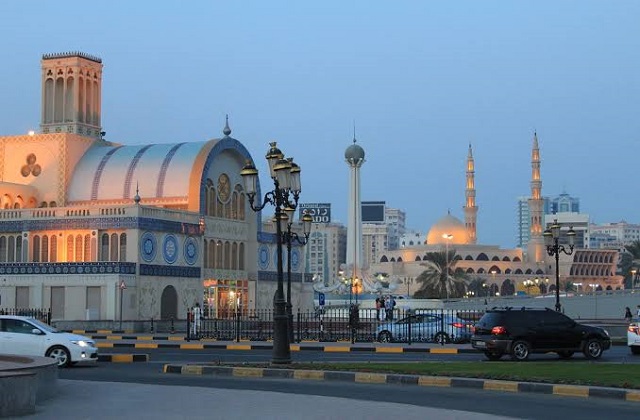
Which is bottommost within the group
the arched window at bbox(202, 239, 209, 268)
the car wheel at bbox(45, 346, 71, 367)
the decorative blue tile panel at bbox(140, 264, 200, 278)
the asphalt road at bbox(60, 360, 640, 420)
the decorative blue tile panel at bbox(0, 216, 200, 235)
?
the asphalt road at bbox(60, 360, 640, 420)

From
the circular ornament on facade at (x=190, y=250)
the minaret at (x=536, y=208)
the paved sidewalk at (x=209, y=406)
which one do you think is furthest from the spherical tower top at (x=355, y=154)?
the paved sidewalk at (x=209, y=406)

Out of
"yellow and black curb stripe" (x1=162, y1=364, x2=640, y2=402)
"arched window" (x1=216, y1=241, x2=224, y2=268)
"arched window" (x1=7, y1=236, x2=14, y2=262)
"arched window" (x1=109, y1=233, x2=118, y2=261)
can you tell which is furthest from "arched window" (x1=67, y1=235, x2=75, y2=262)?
"yellow and black curb stripe" (x1=162, y1=364, x2=640, y2=402)

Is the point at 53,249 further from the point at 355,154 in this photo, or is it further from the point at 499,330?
the point at 355,154

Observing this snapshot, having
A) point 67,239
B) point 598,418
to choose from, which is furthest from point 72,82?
point 598,418

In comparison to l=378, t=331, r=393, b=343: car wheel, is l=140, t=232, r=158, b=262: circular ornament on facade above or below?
above

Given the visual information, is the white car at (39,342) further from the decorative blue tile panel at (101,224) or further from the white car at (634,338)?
the decorative blue tile panel at (101,224)

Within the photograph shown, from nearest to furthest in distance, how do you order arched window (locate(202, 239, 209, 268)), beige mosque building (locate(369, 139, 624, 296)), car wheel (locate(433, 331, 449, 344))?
car wheel (locate(433, 331, 449, 344)) → arched window (locate(202, 239, 209, 268)) → beige mosque building (locate(369, 139, 624, 296))

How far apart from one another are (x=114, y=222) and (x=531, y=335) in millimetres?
33331

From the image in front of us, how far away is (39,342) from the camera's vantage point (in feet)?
80.4

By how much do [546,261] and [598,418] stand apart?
6185 inches

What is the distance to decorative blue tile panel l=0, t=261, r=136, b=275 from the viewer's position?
56.6 m

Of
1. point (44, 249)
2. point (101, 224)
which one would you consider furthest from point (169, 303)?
point (44, 249)

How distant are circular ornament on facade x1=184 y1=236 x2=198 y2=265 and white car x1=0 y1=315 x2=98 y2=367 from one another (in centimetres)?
3674

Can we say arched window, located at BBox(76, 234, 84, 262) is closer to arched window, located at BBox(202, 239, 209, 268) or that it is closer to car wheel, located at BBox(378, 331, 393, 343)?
arched window, located at BBox(202, 239, 209, 268)
